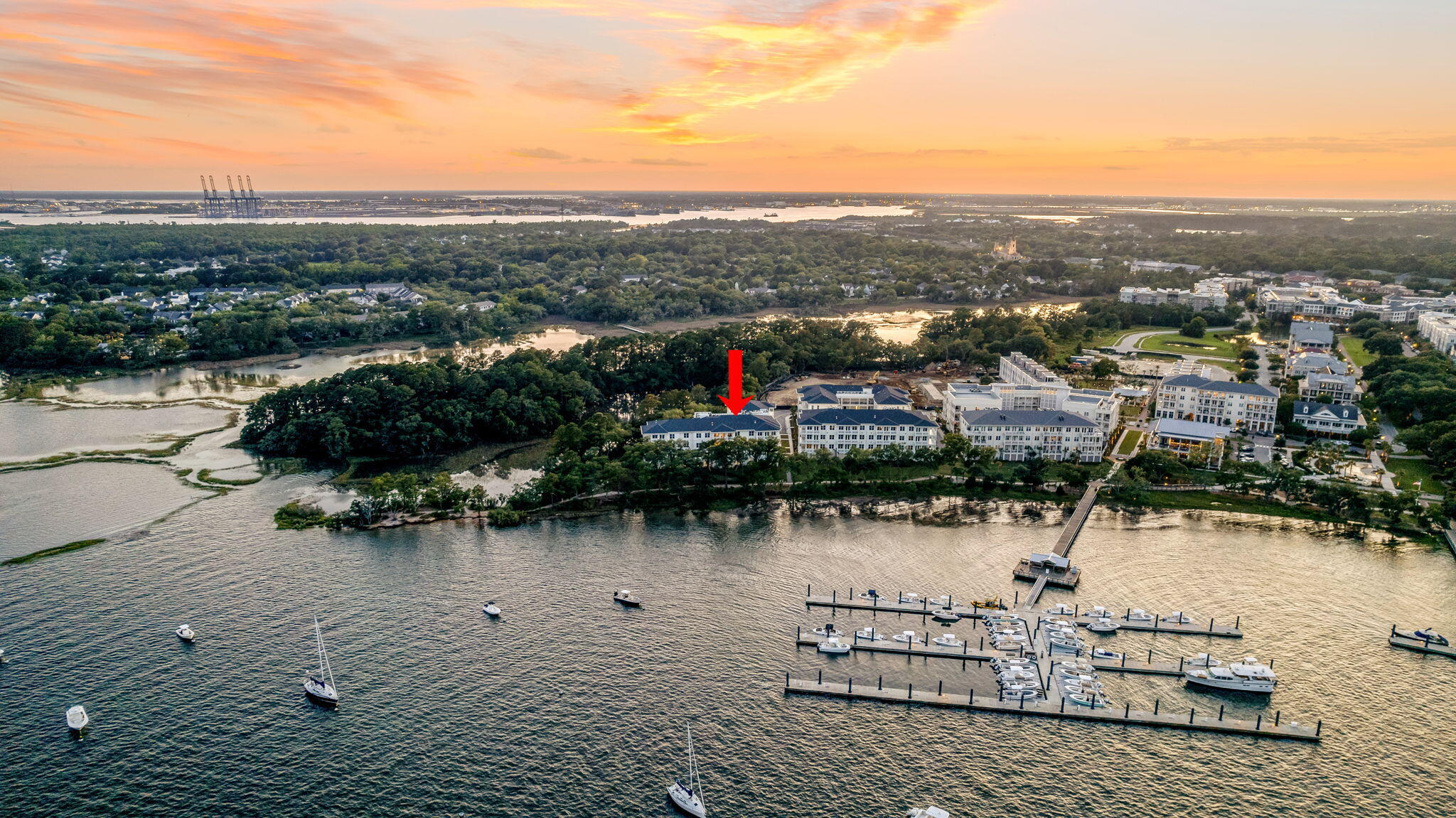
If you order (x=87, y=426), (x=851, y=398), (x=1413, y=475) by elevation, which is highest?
(x=851, y=398)

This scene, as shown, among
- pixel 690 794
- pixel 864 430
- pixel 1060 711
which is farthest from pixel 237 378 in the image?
pixel 1060 711

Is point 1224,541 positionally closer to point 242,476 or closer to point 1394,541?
point 1394,541

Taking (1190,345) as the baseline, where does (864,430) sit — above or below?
above

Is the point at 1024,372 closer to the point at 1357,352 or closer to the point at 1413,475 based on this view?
the point at 1413,475

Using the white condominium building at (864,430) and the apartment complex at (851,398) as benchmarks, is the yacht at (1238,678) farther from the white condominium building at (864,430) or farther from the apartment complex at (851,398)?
the apartment complex at (851,398)

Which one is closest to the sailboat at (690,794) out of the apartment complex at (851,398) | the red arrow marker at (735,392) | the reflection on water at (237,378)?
the apartment complex at (851,398)

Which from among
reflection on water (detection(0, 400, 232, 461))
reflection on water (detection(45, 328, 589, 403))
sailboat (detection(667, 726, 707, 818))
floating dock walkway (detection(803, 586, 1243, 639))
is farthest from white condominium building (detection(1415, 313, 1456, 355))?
reflection on water (detection(0, 400, 232, 461))
